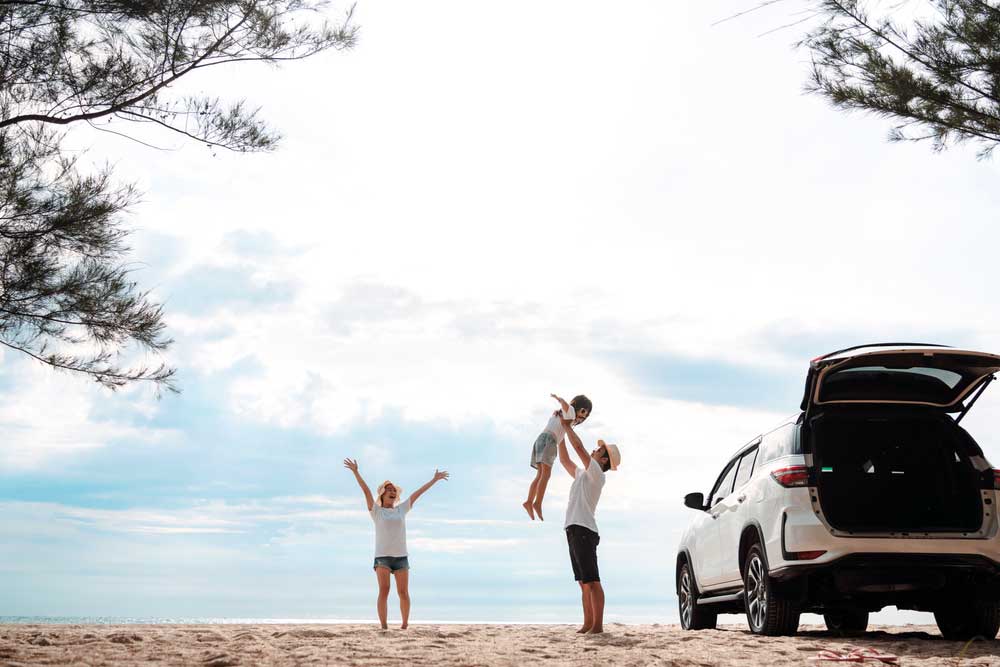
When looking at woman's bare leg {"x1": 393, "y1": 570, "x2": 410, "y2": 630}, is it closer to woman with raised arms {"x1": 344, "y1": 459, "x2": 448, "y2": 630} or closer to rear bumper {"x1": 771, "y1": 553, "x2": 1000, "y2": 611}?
woman with raised arms {"x1": 344, "y1": 459, "x2": 448, "y2": 630}

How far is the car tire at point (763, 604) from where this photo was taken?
26.3 ft

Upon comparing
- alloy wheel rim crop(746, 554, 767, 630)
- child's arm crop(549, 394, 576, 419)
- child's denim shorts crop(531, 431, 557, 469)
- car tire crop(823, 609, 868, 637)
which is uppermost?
child's arm crop(549, 394, 576, 419)

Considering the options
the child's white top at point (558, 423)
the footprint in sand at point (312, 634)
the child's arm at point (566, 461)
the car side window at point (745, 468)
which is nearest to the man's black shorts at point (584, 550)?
the child's arm at point (566, 461)

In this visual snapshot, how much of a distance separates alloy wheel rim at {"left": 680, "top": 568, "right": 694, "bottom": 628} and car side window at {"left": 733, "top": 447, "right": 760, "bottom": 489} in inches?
62.0

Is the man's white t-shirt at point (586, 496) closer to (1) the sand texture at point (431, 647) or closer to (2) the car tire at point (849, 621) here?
(1) the sand texture at point (431, 647)

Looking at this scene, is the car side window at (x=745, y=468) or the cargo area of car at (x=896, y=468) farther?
the car side window at (x=745, y=468)

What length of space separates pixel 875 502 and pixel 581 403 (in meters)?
2.68

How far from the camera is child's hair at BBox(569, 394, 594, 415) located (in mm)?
9117

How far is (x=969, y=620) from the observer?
27.3 feet

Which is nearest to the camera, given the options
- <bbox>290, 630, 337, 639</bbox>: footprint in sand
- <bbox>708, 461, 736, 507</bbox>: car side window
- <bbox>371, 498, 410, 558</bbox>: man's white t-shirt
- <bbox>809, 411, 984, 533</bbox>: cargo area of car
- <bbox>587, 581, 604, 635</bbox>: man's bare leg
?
<bbox>290, 630, 337, 639</bbox>: footprint in sand

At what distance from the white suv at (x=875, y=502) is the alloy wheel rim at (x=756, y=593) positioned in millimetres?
13

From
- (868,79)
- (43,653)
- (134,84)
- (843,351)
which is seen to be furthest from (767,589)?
(134,84)

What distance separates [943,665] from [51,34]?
10.9 metres

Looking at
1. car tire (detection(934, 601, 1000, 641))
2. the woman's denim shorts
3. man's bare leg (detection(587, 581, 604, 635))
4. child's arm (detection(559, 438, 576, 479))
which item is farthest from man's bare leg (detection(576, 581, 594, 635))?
car tire (detection(934, 601, 1000, 641))
